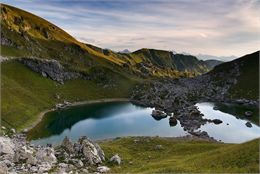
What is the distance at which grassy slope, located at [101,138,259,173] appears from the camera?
39.8 meters

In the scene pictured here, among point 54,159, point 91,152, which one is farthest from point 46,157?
point 91,152

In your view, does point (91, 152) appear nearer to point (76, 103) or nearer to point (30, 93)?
point (30, 93)

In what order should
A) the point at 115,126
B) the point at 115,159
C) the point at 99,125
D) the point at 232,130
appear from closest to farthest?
the point at 115,159
the point at 232,130
the point at 115,126
the point at 99,125

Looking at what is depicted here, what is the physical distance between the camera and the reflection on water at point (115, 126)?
100 m

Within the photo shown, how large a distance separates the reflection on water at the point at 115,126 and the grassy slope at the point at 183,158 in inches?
1137

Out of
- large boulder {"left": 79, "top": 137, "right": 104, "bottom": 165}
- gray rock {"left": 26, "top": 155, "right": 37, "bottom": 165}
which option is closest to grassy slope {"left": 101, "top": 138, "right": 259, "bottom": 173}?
large boulder {"left": 79, "top": 137, "right": 104, "bottom": 165}

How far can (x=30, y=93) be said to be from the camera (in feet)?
466

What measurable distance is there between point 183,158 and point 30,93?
101483 mm

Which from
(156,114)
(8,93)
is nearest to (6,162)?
(8,93)

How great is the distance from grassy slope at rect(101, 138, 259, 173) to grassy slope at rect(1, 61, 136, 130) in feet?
159

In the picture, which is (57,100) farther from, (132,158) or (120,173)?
(120,173)

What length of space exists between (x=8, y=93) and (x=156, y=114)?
61467 millimetres

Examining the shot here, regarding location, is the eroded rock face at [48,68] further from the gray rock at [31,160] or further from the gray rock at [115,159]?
the gray rock at [31,160]

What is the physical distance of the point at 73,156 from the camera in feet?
176
